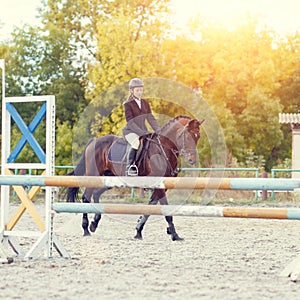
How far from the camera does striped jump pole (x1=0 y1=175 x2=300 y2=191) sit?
661cm

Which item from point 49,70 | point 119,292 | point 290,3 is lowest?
point 119,292

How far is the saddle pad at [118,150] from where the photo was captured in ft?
35.9

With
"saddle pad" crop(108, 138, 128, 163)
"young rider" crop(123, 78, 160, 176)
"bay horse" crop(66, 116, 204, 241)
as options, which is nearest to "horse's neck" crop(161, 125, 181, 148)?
"bay horse" crop(66, 116, 204, 241)

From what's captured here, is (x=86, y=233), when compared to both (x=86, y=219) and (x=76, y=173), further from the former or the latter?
(x=76, y=173)

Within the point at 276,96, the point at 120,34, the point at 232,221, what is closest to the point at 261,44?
the point at 276,96

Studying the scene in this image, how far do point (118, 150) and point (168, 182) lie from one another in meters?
4.20

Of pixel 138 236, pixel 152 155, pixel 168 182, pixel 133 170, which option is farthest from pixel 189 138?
pixel 168 182

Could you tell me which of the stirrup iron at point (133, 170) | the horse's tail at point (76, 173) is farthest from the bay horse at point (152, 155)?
the stirrup iron at point (133, 170)

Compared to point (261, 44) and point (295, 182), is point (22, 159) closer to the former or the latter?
point (261, 44)

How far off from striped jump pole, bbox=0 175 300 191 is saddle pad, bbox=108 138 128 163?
356cm

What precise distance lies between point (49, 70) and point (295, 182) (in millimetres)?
29211

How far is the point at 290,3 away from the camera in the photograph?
38.2 m

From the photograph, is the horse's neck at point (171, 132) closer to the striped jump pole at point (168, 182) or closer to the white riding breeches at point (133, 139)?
the white riding breeches at point (133, 139)

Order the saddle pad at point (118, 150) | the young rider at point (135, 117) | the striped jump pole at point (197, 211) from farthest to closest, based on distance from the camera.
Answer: the saddle pad at point (118, 150) < the young rider at point (135, 117) < the striped jump pole at point (197, 211)
